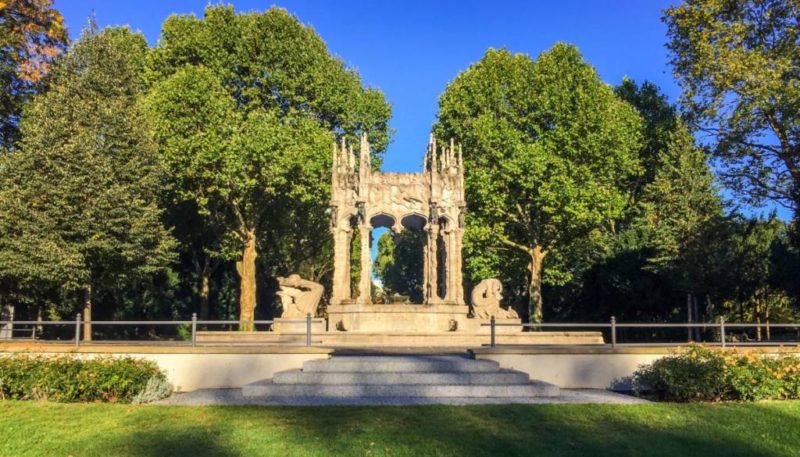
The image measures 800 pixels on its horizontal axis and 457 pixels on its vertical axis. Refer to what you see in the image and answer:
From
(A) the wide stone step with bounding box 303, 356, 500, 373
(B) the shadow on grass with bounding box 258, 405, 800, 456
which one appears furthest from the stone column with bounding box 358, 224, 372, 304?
(B) the shadow on grass with bounding box 258, 405, 800, 456

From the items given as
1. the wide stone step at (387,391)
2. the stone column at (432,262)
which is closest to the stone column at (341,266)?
the stone column at (432,262)

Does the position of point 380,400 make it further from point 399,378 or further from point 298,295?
point 298,295

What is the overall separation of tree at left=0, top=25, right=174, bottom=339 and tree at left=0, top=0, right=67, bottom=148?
164 cm

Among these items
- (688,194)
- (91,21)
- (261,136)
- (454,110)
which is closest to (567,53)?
(454,110)

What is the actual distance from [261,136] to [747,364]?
89.0ft

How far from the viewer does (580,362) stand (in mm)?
17828

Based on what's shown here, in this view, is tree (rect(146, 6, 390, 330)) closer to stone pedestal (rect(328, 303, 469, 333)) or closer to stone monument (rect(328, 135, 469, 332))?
stone monument (rect(328, 135, 469, 332))

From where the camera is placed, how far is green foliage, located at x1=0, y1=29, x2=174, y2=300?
26.1m

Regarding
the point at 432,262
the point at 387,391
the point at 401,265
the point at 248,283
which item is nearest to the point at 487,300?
the point at 432,262

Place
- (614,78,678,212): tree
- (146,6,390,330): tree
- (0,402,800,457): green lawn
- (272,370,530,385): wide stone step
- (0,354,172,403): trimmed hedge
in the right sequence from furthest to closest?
(614,78,678,212): tree < (146,6,390,330): tree < (272,370,530,385): wide stone step < (0,354,172,403): trimmed hedge < (0,402,800,457): green lawn

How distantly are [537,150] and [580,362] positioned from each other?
21.6 metres

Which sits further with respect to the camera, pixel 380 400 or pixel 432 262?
pixel 432 262

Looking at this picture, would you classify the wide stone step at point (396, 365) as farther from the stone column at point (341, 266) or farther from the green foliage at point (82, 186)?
the green foliage at point (82, 186)

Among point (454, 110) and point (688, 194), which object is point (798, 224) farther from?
point (454, 110)
